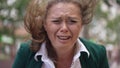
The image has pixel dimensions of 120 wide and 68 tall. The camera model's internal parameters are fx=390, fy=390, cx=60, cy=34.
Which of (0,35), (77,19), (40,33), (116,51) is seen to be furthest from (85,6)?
(116,51)

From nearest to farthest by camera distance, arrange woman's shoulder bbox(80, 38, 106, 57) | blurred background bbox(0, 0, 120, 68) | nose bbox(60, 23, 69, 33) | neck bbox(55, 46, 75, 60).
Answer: nose bbox(60, 23, 69, 33), neck bbox(55, 46, 75, 60), woman's shoulder bbox(80, 38, 106, 57), blurred background bbox(0, 0, 120, 68)

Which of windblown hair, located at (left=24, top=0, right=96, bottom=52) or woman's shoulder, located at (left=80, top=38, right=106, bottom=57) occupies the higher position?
windblown hair, located at (left=24, top=0, right=96, bottom=52)

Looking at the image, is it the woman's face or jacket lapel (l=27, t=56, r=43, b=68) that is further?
jacket lapel (l=27, t=56, r=43, b=68)

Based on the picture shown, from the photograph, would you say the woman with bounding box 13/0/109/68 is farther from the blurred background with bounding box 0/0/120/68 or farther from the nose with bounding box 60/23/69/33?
the blurred background with bounding box 0/0/120/68

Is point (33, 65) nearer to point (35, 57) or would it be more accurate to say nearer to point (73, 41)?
point (35, 57)

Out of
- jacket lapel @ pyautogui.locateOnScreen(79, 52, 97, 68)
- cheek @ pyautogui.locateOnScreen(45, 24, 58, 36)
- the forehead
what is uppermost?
the forehead

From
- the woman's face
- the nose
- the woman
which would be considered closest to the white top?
the woman

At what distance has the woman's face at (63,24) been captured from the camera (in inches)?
76.0

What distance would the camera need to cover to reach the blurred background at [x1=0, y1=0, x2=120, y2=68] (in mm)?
3525

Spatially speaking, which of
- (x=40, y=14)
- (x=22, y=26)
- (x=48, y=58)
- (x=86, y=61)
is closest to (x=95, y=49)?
(x=86, y=61)

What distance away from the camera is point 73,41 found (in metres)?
1.98

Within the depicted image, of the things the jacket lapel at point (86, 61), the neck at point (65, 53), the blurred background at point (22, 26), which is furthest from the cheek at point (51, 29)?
the blurred background at point (22, 26)

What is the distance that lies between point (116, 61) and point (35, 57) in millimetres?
3553

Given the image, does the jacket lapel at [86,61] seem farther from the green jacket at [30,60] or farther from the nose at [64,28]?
the nose at [64,28]
